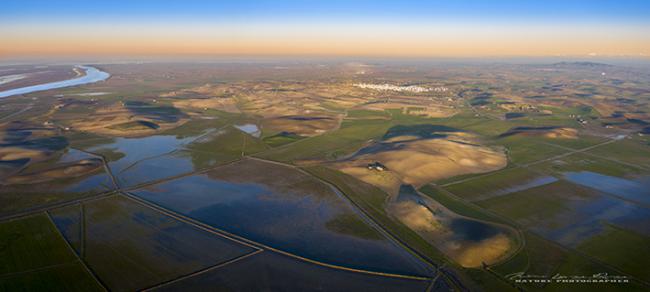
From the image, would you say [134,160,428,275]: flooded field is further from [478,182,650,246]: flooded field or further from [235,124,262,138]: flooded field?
[235,124,262,138]: flooded field

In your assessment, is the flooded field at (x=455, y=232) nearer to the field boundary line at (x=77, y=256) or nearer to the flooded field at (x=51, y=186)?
the field boundary line at (x=77, y=256)

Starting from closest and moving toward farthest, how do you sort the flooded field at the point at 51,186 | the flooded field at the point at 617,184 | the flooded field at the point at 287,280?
the flooded field at the point at 287,280
the flooded field at the point at 51,186
the flooded field at the point at 617,184

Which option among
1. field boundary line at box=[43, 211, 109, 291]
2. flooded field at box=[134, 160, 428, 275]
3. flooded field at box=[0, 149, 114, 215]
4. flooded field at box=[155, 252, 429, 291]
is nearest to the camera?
flooded field at box=[155, 252, 429, 291]

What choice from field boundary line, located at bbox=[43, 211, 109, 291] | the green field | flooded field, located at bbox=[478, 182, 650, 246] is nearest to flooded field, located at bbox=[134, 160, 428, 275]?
field boundary line, located at bbox=[43, 211, 109, 291]

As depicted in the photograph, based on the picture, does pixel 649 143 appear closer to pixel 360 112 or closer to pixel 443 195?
pixel 443 195

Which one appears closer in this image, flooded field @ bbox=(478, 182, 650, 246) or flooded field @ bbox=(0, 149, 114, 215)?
flooded field @ bbox=(478, 182, 650, 246)

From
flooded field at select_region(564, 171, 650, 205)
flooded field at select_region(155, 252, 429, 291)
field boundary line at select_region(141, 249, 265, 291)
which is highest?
flooded field at select_region(564, 171, 650, 205)

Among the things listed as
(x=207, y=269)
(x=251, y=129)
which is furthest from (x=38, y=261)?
(x=251, y=129)

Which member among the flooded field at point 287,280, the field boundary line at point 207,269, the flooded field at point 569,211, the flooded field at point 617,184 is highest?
the flooded field at point 617,184

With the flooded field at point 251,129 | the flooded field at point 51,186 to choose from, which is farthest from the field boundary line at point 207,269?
the flooded field at point 251,129

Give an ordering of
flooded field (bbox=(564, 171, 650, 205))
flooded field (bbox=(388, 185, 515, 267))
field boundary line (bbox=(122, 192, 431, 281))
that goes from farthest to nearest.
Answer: flooded field (bbox=(564, 171, 650, 205)), flooded field (bbox=(388, 185, 515, 267)), field boundary line (bbox=(122, 192, 431, 281))
